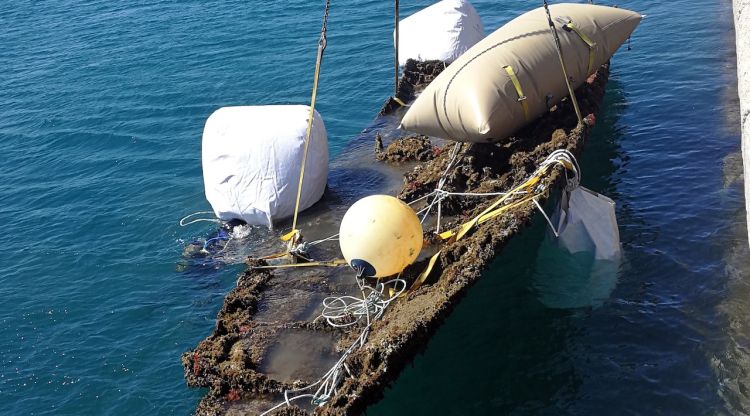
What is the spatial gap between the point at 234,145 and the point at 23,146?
31.7ft

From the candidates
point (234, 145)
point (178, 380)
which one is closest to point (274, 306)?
point (178, 380)

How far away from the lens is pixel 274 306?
1317 centimetres

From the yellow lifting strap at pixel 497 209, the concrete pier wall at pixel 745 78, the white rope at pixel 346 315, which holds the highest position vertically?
the concrete pier wall at pixel 745 78

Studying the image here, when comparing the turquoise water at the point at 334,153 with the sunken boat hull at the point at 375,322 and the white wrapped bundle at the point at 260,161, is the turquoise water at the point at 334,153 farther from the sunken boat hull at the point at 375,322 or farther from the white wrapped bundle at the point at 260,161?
the white wrapped bundle at the point at 260,161

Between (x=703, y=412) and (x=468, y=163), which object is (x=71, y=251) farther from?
(x=703, y=412)

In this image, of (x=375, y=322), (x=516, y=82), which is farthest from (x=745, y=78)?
(x=375, y=322)

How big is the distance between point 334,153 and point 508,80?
20.1 feet

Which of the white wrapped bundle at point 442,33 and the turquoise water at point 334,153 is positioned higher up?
the white wrapped bundle at point 442,33

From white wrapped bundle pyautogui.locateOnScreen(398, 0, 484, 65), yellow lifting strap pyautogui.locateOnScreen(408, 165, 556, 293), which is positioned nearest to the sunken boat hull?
yellow lifting strap pyautogui.locateOnScreen(408, 165, 556, 293)

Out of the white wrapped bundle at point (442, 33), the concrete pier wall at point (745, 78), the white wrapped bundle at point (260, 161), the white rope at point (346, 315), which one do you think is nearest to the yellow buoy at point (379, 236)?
the white rope at point (346, 315)

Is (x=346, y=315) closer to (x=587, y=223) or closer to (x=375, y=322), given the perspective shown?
(x=375, y=322)

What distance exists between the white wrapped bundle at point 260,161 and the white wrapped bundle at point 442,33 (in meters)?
6.55

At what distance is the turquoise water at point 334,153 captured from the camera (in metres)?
12.6

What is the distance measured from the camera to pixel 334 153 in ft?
66.9
